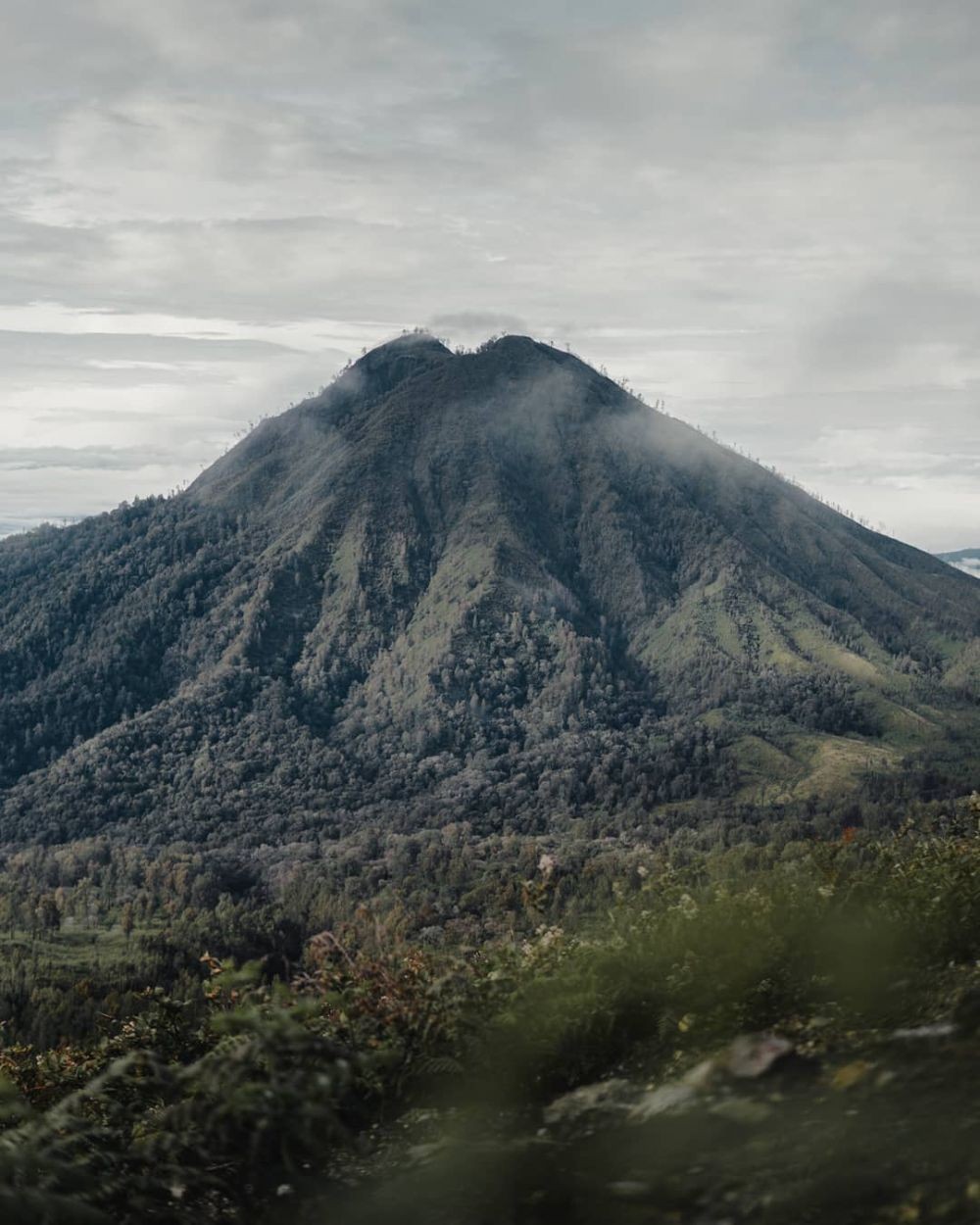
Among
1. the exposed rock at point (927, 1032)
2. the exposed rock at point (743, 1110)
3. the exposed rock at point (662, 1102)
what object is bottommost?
the exposed rock at point (662, 1102)

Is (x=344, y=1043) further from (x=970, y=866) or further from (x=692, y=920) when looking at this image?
(x=970, y=866)

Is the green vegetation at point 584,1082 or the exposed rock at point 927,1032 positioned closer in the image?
the green vegetation at point 584,1082

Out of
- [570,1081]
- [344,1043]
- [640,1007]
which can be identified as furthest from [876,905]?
[344,1043]

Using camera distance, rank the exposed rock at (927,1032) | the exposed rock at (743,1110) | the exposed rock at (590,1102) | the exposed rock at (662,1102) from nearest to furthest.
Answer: the exposed rock at (743,1110) < the exposed rock at (662,1102) < the exposed rock at (927,1032) < the exposed rock at (590,1102)

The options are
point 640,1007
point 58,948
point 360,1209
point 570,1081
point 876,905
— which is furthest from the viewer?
point 58,948

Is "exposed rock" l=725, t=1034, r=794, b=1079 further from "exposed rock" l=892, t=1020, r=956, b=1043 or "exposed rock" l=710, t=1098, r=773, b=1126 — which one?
"exposed rock" l=892, t=1020, r=956, b=1043

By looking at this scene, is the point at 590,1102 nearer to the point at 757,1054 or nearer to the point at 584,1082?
the point at 584,1082

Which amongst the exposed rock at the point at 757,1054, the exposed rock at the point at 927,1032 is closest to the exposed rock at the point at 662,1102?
the exposed rock at the point at 757,1054

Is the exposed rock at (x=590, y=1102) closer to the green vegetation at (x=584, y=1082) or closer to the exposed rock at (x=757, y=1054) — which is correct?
the green vegetation at (x=584, y=1082)

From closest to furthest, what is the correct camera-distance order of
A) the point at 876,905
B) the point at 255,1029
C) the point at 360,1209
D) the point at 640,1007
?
the point at 255,1029
the point at 360,1209
the point at 640,1007
the point at 876,905

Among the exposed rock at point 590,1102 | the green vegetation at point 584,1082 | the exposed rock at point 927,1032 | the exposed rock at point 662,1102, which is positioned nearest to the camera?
the green vegetation at point 584,1082

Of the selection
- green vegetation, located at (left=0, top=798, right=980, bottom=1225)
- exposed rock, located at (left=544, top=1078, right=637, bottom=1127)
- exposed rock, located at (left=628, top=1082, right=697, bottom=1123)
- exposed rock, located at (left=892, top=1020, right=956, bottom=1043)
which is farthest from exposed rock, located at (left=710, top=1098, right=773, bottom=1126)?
exposed rock, located at (left=892, top=1020, right=956, bottom=1043)
